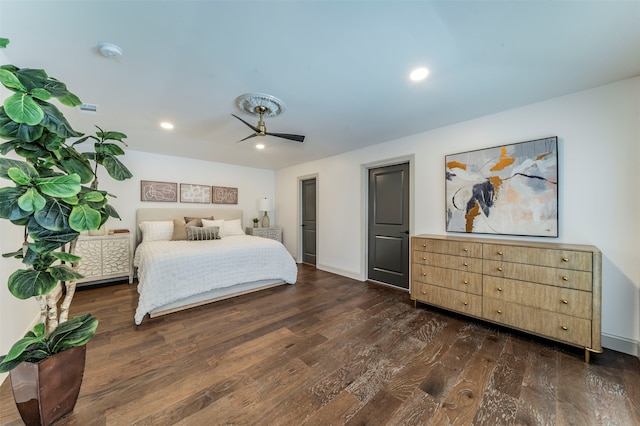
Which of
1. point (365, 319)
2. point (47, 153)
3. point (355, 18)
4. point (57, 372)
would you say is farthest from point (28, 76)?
point (365, 319)

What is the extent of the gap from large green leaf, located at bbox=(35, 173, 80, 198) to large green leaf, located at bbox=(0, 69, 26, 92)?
40 cm

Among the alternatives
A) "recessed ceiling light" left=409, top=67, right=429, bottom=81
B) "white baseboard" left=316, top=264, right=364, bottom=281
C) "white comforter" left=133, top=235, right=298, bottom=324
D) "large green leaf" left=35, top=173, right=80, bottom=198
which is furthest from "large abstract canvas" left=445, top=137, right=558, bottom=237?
"large green leaf" left=35, top=173, right=80, bottom=198

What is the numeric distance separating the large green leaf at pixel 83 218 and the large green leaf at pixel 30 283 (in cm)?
33

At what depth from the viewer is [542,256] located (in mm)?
2059

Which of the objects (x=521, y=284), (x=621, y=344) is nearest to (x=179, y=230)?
(x=521, y=284)

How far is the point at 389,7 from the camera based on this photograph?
1267 mm

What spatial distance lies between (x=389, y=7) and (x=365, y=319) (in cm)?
267

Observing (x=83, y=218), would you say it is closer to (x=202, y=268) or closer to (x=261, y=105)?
(x=261, y=105)

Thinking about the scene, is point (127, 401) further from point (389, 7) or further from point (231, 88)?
point (389, 7)

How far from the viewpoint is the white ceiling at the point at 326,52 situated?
1298mm

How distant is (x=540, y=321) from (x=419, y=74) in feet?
7.80

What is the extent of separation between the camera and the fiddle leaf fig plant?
3.48ft

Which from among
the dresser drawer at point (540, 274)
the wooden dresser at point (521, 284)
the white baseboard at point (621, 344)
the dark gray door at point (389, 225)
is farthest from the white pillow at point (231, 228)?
the white baseboard at point (621, 344)

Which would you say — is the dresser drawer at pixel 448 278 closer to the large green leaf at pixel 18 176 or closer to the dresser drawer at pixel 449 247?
the dresser drawer at pixel 449 247
